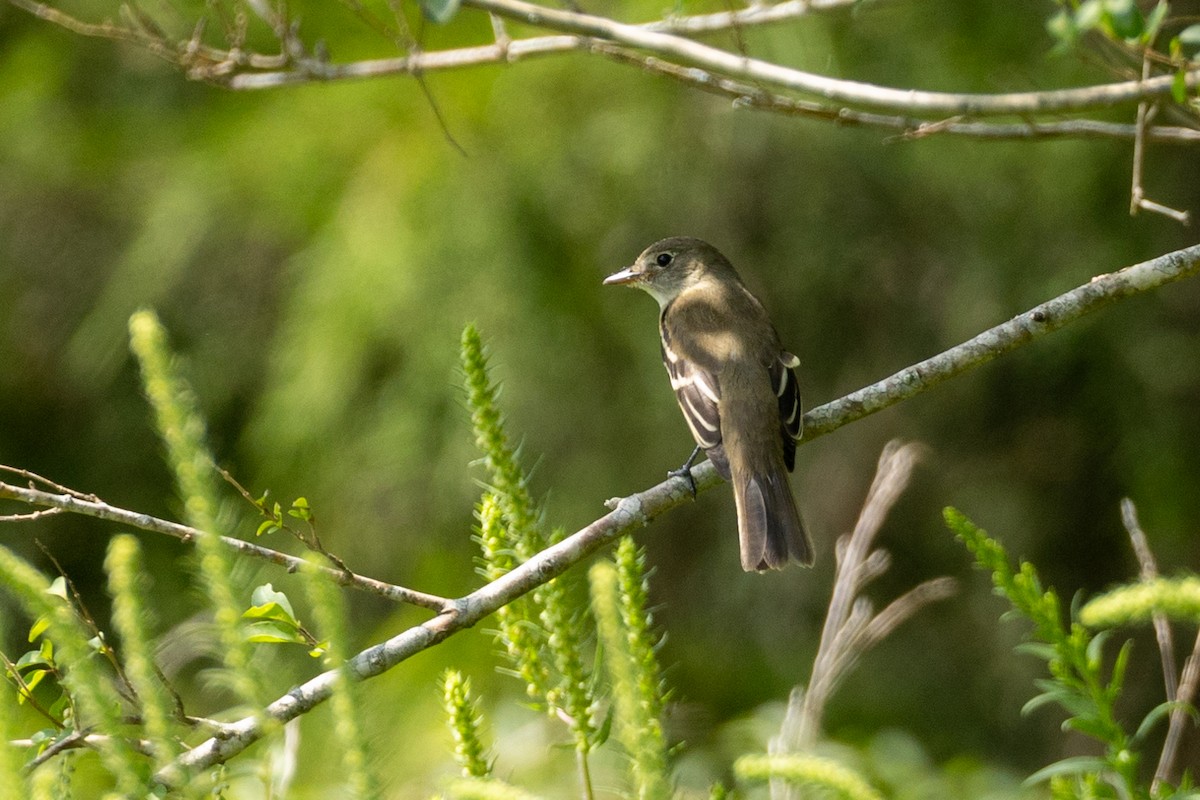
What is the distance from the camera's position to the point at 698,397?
481 centimetres

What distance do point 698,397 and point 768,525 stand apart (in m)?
0.60

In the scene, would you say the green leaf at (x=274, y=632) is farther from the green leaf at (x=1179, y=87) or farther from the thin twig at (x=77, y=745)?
the green leaf at (x=1179, y=87)

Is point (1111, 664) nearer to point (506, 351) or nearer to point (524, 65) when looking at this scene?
point (506, 351)

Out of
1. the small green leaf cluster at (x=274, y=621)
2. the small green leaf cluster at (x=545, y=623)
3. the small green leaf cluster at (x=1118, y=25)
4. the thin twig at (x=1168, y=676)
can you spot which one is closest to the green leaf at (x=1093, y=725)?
the thin twig at (x=1168, y=676)

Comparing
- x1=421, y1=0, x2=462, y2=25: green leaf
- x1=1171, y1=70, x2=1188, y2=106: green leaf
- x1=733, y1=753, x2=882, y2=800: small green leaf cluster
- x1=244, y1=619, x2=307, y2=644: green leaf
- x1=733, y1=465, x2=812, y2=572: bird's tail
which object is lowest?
x1=733, y1=465, x2=812, y2=572: bird's tail

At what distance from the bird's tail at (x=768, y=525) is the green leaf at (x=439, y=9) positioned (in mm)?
2207

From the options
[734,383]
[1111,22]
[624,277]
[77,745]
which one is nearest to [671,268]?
[624,277]

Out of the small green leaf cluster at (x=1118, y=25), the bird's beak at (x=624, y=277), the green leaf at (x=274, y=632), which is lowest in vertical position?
the green leaf at (x=274, y=632)

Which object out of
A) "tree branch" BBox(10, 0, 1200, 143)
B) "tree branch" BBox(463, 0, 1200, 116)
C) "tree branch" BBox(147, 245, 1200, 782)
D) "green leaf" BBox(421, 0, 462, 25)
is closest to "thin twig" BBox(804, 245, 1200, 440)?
"tree branch" BBox(147, 245, 1200, 782)

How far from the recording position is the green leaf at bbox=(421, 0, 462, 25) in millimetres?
2645

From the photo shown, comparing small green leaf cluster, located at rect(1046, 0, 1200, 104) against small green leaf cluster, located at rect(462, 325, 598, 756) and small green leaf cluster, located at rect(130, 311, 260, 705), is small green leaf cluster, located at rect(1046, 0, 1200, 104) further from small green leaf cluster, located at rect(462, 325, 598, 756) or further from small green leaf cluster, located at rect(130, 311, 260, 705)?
small green leaf cluster, located at rect(130, 311, 260, 705)

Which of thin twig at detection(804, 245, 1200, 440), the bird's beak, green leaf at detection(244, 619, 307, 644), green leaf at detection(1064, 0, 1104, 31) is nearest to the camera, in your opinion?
green leaf at detection(244, 619, 307, 644)

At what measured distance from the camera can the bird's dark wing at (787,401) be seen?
14.6ft

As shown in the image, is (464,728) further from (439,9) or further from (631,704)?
(439,9)
